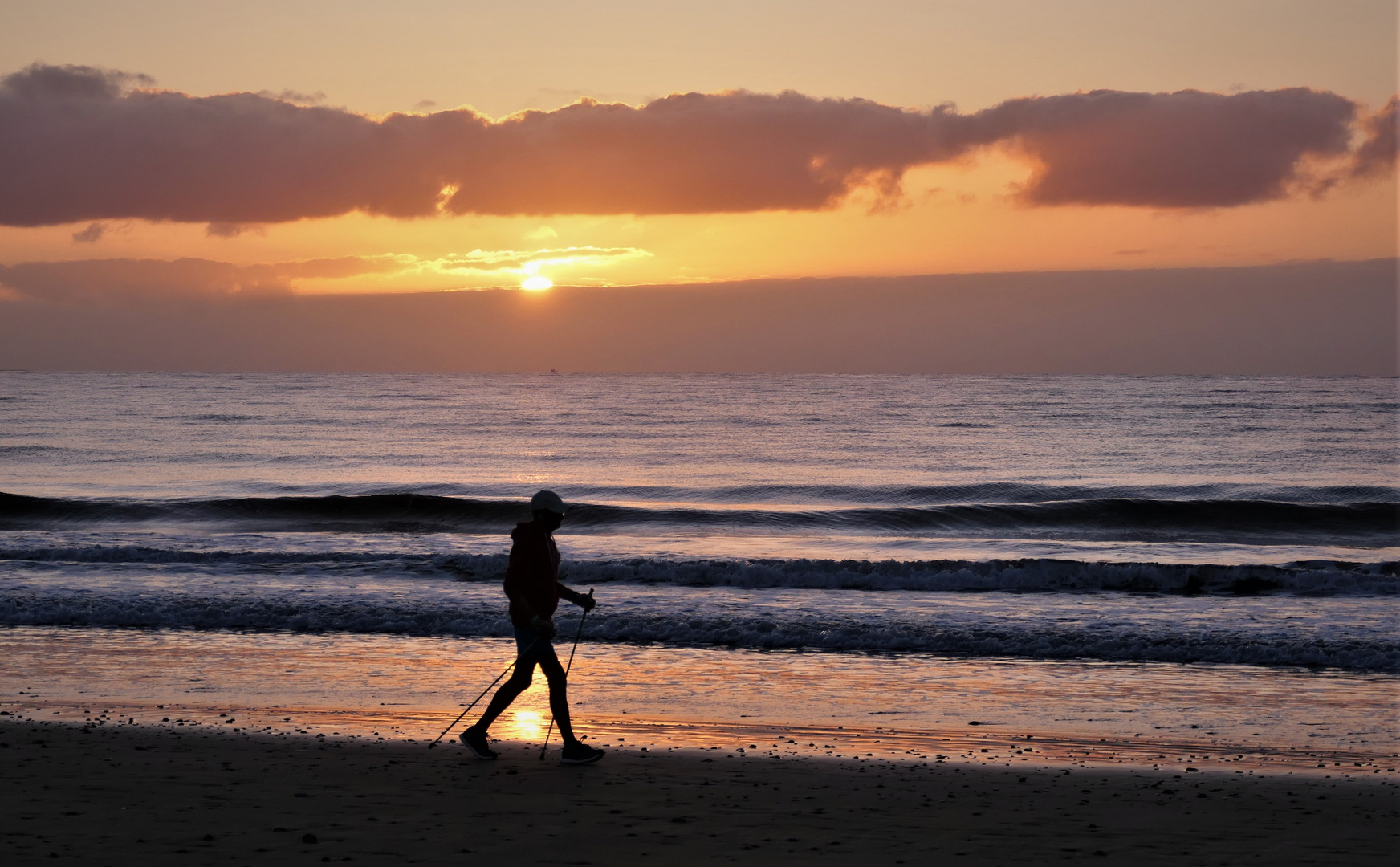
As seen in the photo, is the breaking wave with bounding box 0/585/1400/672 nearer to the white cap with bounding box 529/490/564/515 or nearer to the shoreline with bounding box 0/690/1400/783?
the shoreline with bounding box 0/690/1400/783

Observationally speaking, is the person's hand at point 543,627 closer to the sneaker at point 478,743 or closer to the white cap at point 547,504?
the white cap at point 547,504

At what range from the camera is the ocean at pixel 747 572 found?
9.91 metres

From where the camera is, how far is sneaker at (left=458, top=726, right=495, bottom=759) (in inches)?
295

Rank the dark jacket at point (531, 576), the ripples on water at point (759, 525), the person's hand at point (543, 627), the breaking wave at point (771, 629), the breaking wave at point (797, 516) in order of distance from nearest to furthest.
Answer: the person's hand at point (543, 627)
the dark jacket at point (531, 576)
the breaking wave at point (771, 629)
the ripples on water at point (759, 525)
the breaking wave at point (797, 516)

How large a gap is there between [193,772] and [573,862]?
305 centimetres

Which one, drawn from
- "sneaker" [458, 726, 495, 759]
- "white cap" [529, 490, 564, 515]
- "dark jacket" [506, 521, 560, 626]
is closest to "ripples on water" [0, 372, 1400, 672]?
"sneaker" [458, 726, 495, 759]

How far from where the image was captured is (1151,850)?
5828mm

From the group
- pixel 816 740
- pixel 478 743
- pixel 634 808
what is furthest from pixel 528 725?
pixel 634 808

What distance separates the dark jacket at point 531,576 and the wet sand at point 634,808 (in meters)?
1.03

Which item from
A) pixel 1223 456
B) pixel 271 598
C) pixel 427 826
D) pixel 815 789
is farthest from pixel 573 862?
pixel 1223 456

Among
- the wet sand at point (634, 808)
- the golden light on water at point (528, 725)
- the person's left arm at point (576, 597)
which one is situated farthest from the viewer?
the golden light on water at point (528, 725)

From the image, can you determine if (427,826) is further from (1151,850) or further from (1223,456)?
(1223,456)

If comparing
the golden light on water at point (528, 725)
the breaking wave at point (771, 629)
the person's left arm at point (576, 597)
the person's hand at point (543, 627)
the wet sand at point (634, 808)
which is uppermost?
the person's left arm at point (576, 597)

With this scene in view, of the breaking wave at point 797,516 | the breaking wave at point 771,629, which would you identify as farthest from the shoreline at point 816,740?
the breaking wave at point 797,516
